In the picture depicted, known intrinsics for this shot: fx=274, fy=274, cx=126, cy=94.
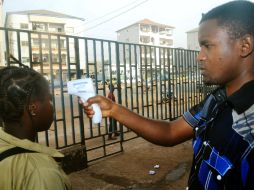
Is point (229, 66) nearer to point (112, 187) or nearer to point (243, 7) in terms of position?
point (243, 7)

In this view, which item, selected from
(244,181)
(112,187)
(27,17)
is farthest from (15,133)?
(27,17)

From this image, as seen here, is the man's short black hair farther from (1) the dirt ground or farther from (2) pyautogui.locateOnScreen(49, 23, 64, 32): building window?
(2) pyautogui.locateOnScreen(49, 23, 64, 32): building window

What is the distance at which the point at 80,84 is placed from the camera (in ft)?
6.22

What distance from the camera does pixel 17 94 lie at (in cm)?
142

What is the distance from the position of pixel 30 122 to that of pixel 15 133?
0.10 m

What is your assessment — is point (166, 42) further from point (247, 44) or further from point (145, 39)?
point (247, 44)

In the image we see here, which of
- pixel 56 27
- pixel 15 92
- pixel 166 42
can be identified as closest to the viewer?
pixel 15 92

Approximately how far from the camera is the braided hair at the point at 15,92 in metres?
1.42

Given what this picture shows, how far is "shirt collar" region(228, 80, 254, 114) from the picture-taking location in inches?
53.0

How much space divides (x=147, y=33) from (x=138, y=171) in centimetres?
7180

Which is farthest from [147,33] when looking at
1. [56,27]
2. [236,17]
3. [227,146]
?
[227,146]

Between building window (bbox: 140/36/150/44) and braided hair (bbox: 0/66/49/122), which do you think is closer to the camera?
braided hair (bbox: 0/66/49/122)

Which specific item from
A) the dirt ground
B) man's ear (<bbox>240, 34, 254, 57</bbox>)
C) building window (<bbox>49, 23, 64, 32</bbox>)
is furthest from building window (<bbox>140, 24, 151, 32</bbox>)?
man's ear (<bbox>240, 34, 254, 57</bbox>)

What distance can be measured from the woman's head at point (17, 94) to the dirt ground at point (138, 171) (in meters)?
3.10
